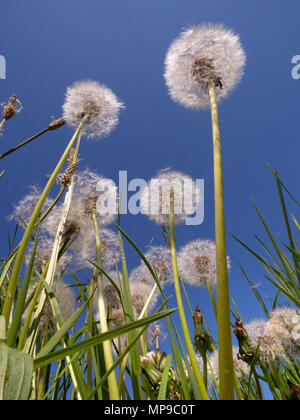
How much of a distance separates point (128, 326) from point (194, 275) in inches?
90.1

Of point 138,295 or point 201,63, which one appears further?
point 138,295

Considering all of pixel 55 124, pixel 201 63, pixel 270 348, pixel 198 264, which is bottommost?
pixel 270 348

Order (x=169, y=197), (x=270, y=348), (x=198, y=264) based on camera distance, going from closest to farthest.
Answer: (x=270, y=348) < (x=169, y=197) < (x=198, y=264)

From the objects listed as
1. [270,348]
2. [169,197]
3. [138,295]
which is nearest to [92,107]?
[169,197]

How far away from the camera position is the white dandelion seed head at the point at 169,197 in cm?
266

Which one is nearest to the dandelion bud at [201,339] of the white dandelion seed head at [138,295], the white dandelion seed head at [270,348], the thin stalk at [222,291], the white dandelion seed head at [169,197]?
the white dandelion seed head at [270,348]

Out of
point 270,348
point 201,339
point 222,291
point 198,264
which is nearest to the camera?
point 222,291

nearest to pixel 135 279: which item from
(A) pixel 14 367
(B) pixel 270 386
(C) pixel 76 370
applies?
(B) pixel 270 386

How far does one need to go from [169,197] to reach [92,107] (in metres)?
1.00

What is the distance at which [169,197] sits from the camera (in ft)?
8.73

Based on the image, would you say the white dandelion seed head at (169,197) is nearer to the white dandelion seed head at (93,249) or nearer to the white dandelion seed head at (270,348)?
the white dandelion seed head at (93,249)

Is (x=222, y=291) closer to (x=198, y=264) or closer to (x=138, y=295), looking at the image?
(x=138, y=295)

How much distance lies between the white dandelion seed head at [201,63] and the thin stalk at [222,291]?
71 cm
